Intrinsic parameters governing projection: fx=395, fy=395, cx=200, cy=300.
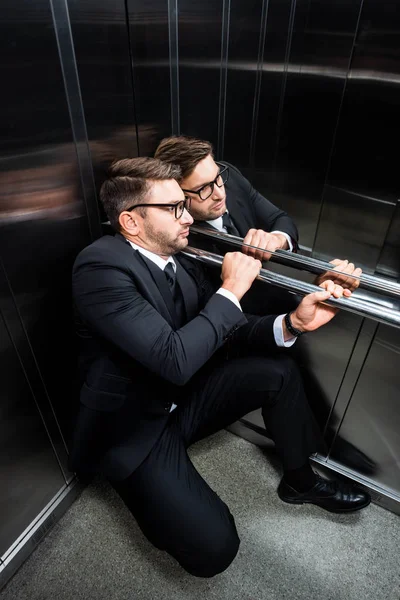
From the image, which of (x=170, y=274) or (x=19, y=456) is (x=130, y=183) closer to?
(x=170, y=274)

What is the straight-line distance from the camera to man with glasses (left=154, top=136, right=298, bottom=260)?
153cm

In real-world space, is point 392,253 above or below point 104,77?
below

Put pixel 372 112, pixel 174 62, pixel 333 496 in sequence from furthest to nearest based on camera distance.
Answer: pixel 372 112
pixel 174 62
pixel 333 496

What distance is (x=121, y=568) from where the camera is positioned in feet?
4.76

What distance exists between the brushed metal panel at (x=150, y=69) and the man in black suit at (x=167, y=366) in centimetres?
42

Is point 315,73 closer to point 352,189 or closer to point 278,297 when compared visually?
point 352,189

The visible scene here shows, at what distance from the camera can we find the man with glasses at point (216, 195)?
5.01 feet

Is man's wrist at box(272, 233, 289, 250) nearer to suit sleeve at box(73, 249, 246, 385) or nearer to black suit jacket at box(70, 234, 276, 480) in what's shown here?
black suit jacket at box(70, 234, 276, 480)

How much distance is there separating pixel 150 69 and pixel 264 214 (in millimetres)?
850

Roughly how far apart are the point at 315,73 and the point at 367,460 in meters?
2.57

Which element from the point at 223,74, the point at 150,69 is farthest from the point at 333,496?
the point at 223,74

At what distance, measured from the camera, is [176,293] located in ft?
4.55

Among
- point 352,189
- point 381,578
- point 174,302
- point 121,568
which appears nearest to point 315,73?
point 352,189

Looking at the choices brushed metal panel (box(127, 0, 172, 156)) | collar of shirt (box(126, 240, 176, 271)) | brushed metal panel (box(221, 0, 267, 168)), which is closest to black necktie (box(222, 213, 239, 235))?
Result: brushed metal panel (box(127, 0, 172, 156))
